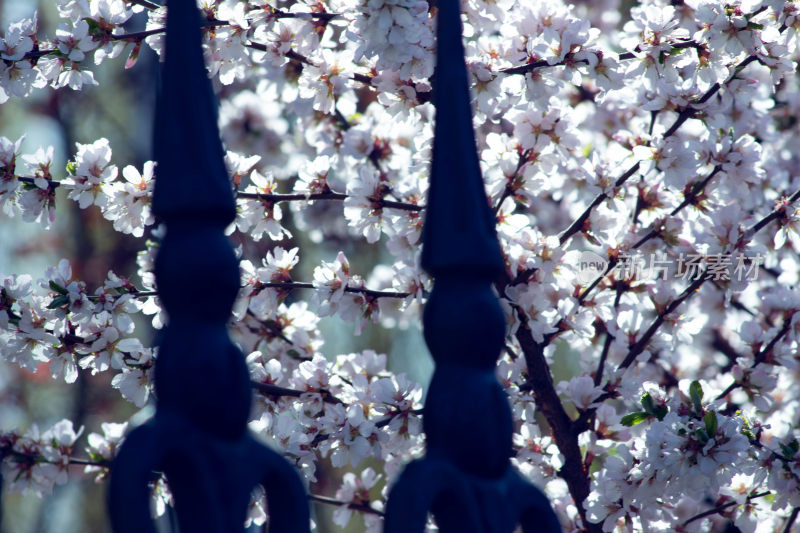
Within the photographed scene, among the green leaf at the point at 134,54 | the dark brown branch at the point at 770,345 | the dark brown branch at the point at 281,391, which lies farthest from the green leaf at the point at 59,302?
the dark brown branch at the point at 770,345

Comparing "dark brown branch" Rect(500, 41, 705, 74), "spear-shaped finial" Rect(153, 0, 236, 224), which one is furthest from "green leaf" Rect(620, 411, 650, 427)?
"spear-shaped finial" Rect(153, 0, 236, 224)

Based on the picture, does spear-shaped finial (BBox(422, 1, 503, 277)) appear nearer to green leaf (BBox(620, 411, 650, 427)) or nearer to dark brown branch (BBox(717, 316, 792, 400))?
green leaf (BBox(620, 411, 650, 427))

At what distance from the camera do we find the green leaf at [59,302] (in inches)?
86.4

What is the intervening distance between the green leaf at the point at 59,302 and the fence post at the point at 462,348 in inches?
57.0

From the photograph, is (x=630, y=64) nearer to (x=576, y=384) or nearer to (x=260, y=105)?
(x=576, y=384)

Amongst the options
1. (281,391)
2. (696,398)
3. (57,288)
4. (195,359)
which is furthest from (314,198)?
(195,359)

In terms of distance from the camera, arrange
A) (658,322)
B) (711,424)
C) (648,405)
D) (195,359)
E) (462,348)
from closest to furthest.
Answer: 1. (195,359)
2. (462,348)
3. (711,424)
4. (648,405)
5. (658,322)

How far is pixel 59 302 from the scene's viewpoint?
87.0 inches

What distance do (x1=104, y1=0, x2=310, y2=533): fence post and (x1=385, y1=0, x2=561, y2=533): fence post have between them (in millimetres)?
186

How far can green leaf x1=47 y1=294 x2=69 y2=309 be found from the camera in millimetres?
2193

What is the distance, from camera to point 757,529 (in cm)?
271

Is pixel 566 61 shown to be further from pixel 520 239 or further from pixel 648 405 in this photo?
pixel 648 405

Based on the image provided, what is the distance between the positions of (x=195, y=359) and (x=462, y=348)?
0.35 m

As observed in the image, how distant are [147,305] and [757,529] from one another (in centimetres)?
209
